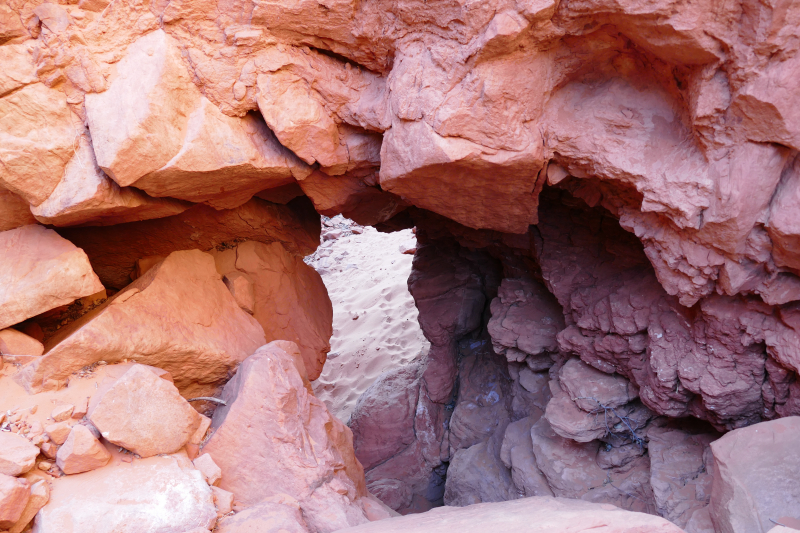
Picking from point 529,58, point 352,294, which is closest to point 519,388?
point 529,58

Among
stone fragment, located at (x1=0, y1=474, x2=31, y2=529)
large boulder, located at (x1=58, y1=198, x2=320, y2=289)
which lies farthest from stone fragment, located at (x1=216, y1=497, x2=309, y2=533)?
large boulder, located at (x1=58, y1=198, x2=320, y2=289)

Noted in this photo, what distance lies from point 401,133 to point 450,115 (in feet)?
0.91

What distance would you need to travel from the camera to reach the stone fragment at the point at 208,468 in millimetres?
2182

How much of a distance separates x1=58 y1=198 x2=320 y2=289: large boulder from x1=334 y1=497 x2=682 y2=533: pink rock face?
208cm

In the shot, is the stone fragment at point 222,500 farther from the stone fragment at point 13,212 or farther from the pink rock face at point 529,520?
the stone fragment at point 13,212

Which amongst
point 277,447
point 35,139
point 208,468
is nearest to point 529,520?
point 277,447

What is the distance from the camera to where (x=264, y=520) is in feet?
6.72

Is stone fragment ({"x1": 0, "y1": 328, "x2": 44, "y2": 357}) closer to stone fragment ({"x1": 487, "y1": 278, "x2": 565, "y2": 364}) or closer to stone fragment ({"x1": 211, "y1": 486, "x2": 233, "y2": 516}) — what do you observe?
stone fragment ({"x1": 211, "y1": 486, "x2": 233, "y2": 516})

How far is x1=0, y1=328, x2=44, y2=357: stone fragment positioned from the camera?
7.41 ft

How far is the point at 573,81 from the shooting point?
2.50 meters

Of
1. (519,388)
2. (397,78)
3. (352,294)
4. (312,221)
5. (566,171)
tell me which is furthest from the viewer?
(352,294)

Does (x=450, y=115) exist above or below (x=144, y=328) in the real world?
above

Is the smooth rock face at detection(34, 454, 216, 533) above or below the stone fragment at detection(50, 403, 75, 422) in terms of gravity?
below

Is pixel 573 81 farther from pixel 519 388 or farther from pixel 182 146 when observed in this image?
pixel 519 388
